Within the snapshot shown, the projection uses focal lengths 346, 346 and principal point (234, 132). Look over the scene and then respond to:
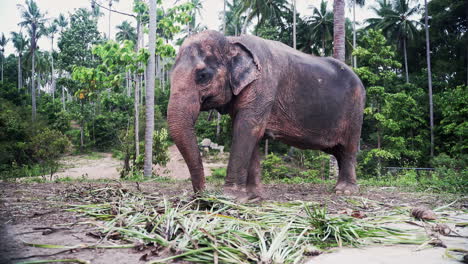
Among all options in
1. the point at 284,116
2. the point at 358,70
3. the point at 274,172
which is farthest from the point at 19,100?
the point at 284,116

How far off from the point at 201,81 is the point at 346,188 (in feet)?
11.1

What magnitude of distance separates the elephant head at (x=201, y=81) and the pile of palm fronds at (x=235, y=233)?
990 mm

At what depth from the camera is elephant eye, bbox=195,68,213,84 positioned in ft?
14.2

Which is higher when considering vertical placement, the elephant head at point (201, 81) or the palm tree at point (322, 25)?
the palm tree at point (322, 25)

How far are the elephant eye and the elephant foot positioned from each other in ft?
10.3

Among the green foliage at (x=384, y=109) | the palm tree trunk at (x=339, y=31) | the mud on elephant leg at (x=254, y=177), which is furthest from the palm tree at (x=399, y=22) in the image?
the mud on elephant leg at (x=254, y=177)

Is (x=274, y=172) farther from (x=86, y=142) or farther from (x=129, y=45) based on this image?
(x=86, y=142)

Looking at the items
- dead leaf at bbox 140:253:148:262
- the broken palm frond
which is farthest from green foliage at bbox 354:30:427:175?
dead leaf at bbox 140:253:148:262

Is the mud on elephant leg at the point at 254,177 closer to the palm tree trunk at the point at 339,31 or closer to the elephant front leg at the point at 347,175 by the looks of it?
the elephant front leg at the point at 347,175

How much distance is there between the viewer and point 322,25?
1248 inches

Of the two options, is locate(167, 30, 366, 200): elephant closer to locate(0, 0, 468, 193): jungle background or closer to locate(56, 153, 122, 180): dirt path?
locate(0, 0, 468, 193): jungle background

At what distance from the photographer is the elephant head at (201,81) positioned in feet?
13.6

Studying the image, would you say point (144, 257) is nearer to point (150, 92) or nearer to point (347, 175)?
point (347, 175)

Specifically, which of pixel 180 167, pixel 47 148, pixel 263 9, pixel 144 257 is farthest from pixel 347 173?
pixel 263 9
